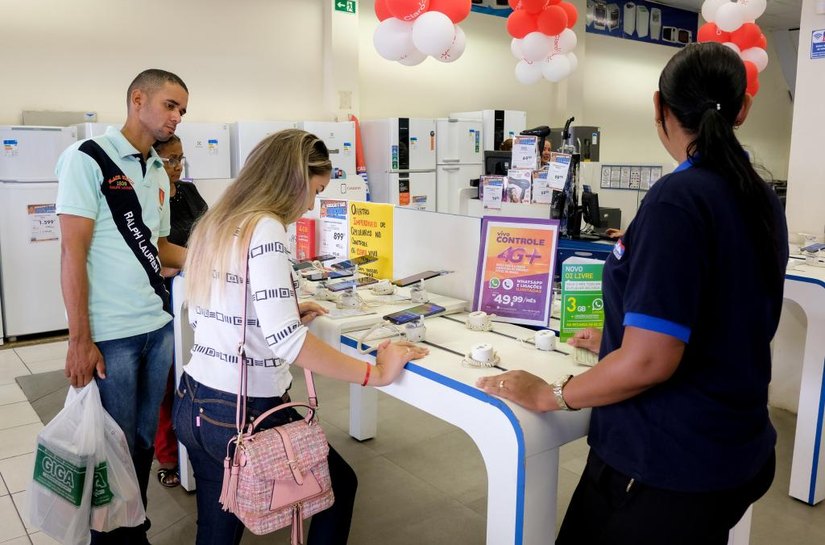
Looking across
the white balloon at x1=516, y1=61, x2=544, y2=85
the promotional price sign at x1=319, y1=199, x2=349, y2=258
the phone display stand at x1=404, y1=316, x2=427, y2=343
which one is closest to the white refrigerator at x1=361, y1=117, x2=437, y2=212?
the white balloon at x1=516, y1=61, x2=544, y2=85

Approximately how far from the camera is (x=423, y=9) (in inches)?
198

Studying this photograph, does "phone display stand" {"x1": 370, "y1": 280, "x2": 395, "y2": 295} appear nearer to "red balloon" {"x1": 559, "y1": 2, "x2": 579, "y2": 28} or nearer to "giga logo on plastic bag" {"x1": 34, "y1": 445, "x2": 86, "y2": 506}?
"giga logo on plastic bag" {"x1": 34, "y1": 445, "x2": 86, "y2": 506}

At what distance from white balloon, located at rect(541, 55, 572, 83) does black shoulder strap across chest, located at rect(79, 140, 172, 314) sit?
515 centimetres

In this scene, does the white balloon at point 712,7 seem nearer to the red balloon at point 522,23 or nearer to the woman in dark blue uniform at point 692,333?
the red balloon at point 522,23

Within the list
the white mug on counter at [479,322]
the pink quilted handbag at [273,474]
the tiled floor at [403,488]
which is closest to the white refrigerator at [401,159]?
the tiled floor at [403,488]

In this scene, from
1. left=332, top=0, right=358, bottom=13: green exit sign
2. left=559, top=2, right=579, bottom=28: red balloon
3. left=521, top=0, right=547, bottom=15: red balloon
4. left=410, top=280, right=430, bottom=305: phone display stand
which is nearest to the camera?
left=410, top=280, right=430, bottom=305: phone display stand

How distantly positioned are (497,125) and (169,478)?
5.89 m

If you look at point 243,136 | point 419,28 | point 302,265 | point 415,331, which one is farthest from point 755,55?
point 415,331

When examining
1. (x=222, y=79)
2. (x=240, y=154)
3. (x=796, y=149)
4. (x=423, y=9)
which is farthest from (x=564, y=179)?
(x=222, y=79)

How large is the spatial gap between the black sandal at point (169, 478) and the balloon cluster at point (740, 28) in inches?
185

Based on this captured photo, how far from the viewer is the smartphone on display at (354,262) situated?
2617 mm

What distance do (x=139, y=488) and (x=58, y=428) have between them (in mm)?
331

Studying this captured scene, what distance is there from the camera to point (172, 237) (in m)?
2.89

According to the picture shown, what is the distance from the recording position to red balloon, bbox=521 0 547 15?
18.2 feet
